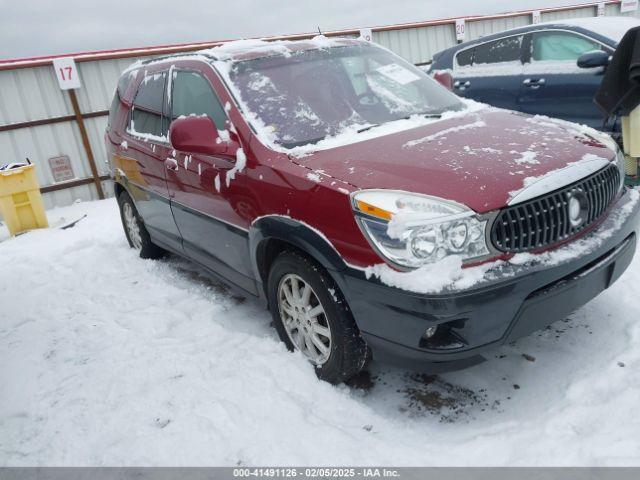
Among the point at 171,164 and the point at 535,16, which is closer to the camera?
the point at 171,164

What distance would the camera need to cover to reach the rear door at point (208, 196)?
3.13m

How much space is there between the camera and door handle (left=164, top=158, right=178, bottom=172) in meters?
3.73

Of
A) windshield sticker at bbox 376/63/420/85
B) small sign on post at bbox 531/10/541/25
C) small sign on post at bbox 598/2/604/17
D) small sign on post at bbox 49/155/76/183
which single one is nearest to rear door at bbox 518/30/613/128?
windshield sticker at bbox 376/63/420/85

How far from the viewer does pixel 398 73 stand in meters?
3.73

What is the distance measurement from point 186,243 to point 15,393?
1519mm

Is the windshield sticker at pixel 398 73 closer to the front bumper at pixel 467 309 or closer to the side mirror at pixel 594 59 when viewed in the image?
the front bumper at pixel 467 309

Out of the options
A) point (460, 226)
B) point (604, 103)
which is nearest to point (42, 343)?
point (460, 226)

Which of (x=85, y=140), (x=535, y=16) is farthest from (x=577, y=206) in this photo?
(x=535, y=16)

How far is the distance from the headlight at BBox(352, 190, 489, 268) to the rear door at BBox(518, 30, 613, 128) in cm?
440

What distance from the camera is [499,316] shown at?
2.21 m

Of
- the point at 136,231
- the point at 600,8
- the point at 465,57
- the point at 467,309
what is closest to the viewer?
the point at 467,309

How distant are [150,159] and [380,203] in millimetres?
2586

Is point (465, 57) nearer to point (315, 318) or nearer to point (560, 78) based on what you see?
point (560, 78)

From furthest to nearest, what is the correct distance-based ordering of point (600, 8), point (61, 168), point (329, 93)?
1. point (600, 8)
2. point (61, 168)
3. point (329, 93)
